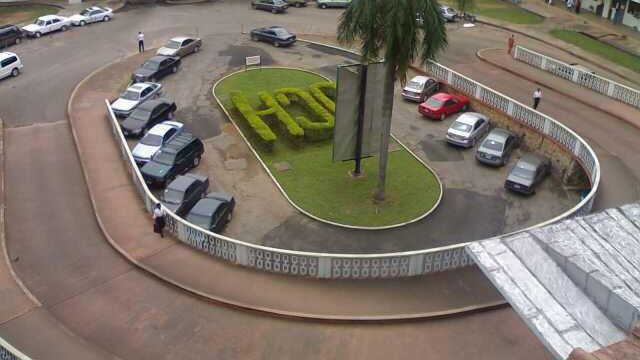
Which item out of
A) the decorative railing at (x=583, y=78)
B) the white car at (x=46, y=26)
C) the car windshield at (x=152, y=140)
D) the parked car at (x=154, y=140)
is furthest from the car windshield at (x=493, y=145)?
the white car at (x=46, y=26)

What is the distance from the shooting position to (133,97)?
1635 inches

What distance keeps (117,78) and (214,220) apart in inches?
901

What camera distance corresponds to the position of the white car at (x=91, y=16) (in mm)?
58272

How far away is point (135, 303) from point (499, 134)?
77.8 feet

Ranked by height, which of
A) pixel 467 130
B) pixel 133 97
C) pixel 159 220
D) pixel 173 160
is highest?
pixel 133 97

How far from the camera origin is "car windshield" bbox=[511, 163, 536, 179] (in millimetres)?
34013

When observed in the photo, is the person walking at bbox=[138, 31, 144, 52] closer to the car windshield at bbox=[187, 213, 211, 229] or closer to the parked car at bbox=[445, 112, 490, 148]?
the parked car at bbox=[445, 112, 490, 148]

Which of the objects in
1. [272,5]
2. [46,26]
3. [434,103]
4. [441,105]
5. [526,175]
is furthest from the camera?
[272,5]

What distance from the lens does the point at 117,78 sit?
47.0m

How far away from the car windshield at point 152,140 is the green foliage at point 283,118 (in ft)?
24.7

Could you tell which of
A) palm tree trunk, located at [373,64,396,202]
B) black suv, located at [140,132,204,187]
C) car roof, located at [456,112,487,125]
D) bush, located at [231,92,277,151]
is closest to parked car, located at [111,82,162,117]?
bush, located at [231,92,277,151]

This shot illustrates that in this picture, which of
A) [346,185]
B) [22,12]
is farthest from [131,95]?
[22,12]

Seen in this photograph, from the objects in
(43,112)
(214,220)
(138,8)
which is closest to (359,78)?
(214,220)

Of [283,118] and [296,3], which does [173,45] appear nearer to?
[283,118]
